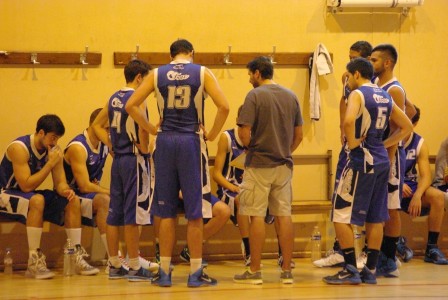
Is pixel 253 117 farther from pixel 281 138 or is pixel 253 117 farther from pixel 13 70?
pixel 13 70

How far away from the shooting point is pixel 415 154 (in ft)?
26.9

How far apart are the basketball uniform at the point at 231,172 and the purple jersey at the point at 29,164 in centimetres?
169

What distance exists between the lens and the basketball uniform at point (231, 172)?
7871 mm

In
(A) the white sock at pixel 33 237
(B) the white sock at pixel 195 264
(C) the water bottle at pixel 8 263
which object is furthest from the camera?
(C) the water bottle at pixel 8 263

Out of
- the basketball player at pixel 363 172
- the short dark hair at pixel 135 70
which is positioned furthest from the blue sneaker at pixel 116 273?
the basketball player at pixel 363 172

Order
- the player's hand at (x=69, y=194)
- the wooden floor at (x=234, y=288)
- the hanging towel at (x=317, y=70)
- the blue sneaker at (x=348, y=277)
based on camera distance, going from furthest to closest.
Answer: the hanging towel at (x=317, y=70) < the player's hand at (x=69, y=194) < the blue sneaker at (x=348, y=277) < the wooden floor at (x=234, y=288)

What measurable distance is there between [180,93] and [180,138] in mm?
338

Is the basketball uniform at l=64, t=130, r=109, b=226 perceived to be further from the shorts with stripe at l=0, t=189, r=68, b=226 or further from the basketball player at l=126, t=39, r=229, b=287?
the basketball player at l=126, t=39, r=229, b=287

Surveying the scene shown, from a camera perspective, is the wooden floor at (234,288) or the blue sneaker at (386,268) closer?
the wooden floor at (234,288)

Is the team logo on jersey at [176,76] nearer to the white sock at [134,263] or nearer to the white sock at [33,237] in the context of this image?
the white sock at [134,263]

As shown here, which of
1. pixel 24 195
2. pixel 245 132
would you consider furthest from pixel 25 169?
pixel 245 132

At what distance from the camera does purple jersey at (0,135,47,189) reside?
7.41 meters

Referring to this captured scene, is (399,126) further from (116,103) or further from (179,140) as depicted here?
(116,103)

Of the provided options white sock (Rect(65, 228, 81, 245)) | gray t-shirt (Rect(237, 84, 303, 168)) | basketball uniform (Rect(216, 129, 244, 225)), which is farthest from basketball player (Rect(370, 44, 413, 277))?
white sock (Rect(65, 228, 81, 245))
